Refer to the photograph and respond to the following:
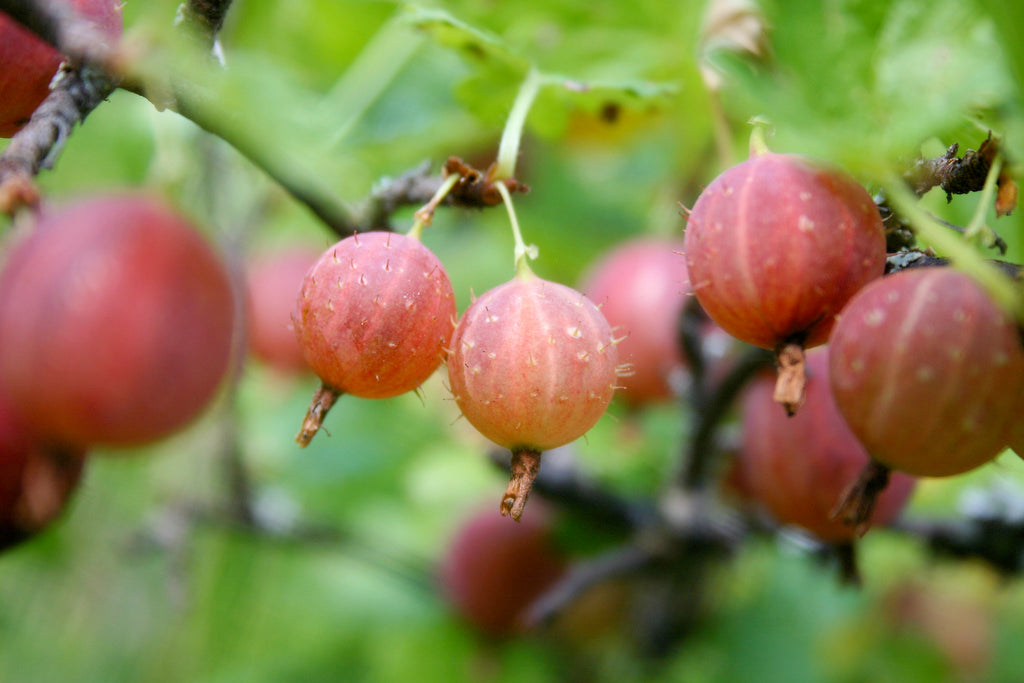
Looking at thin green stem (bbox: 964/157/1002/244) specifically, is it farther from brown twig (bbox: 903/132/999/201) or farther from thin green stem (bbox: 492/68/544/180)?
thin green stem (bbox: 492/68/544/180)

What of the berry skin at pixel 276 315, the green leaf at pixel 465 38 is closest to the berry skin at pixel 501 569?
the berry skin at pixel 276 315

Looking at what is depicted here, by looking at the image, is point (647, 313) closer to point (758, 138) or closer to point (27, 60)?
point (758, 138)

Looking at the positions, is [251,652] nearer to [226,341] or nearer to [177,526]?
[177,526]

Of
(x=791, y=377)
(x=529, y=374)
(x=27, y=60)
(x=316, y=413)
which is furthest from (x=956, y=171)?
(x=27, y=60)

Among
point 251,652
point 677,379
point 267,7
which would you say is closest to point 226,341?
point 677,379

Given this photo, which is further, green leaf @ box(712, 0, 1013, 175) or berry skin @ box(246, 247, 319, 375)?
berry skin @ box(246, 247, 319, 375)

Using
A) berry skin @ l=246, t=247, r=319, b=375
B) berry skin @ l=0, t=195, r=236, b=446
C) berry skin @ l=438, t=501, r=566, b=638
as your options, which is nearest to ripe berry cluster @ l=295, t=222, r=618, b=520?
berry skin @ l=0, t=195, r=236, b=446
